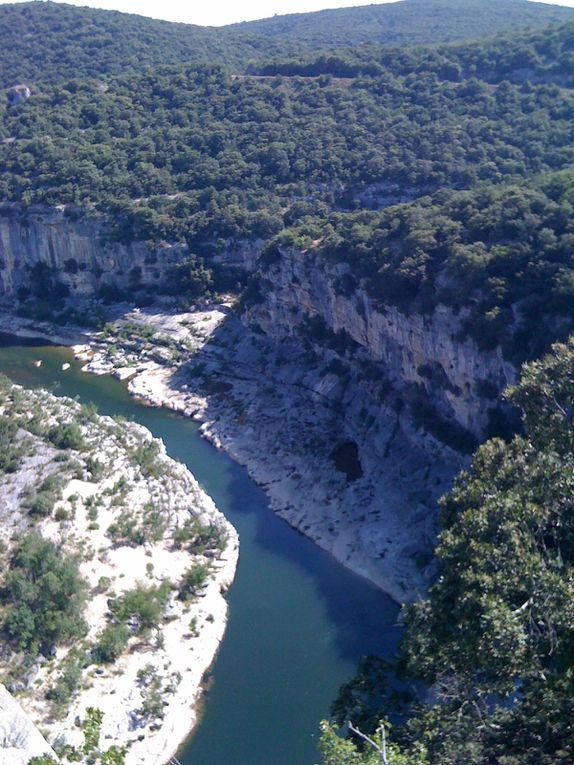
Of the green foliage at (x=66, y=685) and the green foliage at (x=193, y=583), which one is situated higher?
the green foliage at (x=66, y=685)

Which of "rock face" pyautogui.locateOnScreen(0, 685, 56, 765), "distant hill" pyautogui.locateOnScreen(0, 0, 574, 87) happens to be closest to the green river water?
"rock face" pyautogui.locateOnScreen(0, 685, 56, 765)

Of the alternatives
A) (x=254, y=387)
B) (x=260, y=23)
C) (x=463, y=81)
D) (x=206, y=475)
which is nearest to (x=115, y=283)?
(x=254, y=387)

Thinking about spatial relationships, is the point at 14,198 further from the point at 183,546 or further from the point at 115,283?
the point at 183,546

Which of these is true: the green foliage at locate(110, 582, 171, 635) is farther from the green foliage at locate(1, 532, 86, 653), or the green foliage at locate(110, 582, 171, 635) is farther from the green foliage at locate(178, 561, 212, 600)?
the green foliage at locate(178, 561, 212, 600)

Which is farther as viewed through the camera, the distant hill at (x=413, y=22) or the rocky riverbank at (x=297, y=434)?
the distant hill at (x=413, y=22)

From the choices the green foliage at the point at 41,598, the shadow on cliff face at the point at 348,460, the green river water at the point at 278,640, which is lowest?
the green river water at the point at 278,640

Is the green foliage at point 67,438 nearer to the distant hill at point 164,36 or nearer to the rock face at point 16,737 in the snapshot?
the rock face at point 16,737

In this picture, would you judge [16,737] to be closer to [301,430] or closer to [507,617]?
[507,617]

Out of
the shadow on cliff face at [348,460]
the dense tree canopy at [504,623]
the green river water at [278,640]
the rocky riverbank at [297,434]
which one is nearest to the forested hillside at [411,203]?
the dense tree canopy at [504,623]
